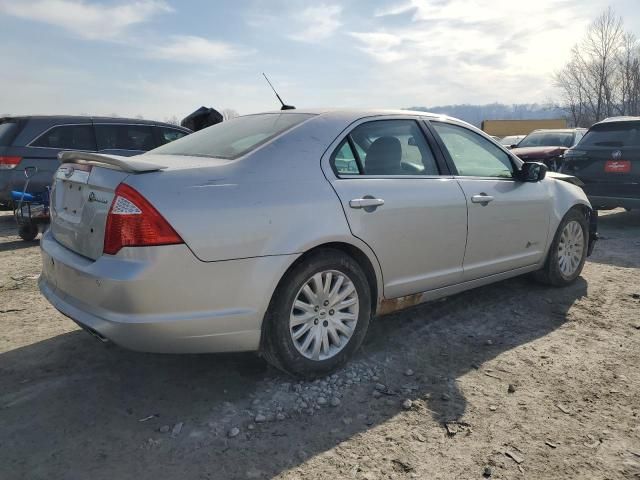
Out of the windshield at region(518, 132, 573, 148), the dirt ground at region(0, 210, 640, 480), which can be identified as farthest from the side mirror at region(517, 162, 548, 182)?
the windshield at region(518, 132, 573, 148)

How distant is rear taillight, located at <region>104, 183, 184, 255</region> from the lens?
2545mm

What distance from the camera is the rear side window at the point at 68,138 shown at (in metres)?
8.06

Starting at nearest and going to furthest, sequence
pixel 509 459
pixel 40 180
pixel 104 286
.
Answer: pixel 509 459 → pixel 104 286 → pixel 40 180

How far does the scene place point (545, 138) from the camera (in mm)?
13508

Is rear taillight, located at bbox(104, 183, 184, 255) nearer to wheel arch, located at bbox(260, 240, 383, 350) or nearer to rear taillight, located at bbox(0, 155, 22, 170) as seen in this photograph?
wheel arch, located at bbox(260, 240, 383, 350)

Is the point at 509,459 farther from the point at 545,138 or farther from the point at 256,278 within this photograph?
the point at 545,138

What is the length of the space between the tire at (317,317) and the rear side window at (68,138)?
6.63 metres

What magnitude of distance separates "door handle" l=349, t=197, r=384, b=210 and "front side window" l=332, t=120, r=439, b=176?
0.20 meters

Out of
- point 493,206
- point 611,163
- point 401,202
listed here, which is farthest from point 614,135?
point 401,202

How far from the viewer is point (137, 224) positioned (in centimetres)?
255

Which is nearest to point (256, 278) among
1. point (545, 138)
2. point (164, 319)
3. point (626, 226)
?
point (164, 319)

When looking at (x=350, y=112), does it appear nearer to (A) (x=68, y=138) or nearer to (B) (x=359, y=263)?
(B) (x=359, y=263)

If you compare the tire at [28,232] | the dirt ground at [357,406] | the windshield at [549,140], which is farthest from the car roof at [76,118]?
the windshield at [549,140]

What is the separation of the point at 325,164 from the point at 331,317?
2.94 ft
